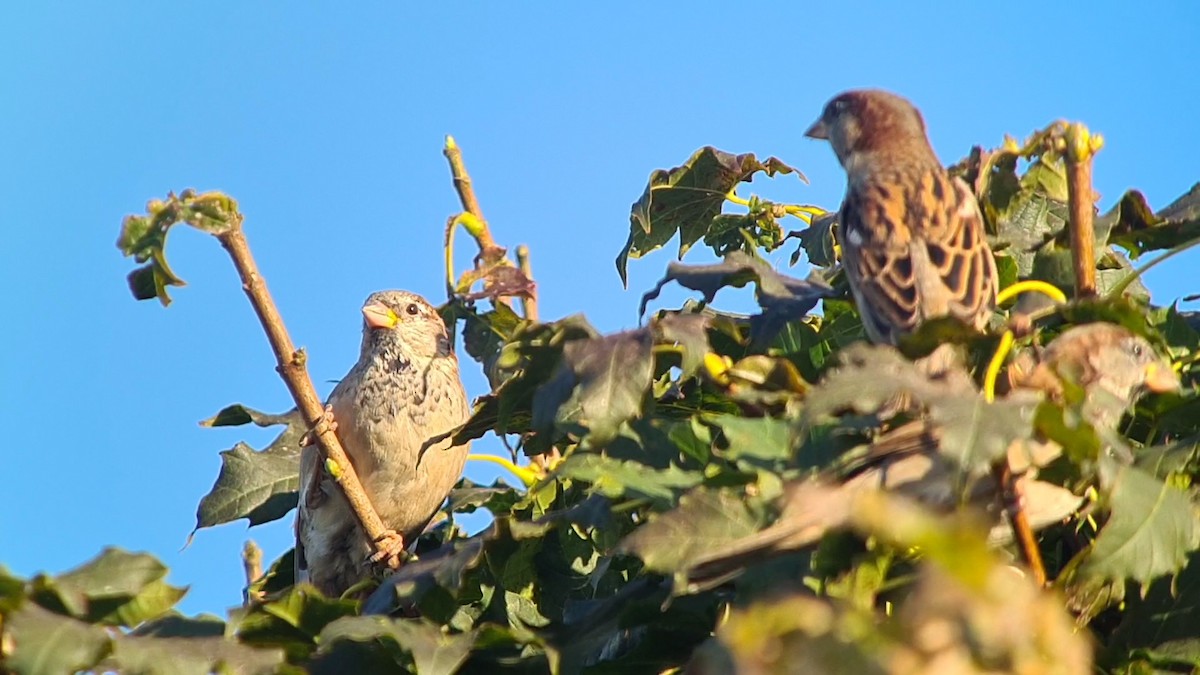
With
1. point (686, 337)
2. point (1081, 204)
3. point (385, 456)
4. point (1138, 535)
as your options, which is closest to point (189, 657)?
point (686, 337)

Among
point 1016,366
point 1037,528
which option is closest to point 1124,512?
point 1037,528

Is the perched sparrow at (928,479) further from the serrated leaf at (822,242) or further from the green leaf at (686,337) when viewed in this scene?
the serrated leaf at (822,242)

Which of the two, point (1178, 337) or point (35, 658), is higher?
point (35, 658)

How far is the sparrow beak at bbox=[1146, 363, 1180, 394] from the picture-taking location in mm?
2035

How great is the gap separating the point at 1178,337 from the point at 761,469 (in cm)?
93

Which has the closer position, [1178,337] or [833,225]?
[1178,337]

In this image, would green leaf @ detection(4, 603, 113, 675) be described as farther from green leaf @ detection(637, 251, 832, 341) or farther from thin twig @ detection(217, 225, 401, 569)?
green leaf @ detection(637, 251, 832, 341)

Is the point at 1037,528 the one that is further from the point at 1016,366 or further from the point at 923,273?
the point at 923,273

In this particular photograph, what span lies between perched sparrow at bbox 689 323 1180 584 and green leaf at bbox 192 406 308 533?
1.69m

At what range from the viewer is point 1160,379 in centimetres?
205

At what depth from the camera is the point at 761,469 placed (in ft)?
6.01

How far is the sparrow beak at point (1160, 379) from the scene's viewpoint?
6.68ft

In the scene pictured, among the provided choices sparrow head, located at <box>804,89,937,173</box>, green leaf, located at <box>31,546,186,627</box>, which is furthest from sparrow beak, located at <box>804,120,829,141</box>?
green leaf, located at <box>31,546,186,627</box>

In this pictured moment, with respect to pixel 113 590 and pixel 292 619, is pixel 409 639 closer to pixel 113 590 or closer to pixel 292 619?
pixel 292 619
